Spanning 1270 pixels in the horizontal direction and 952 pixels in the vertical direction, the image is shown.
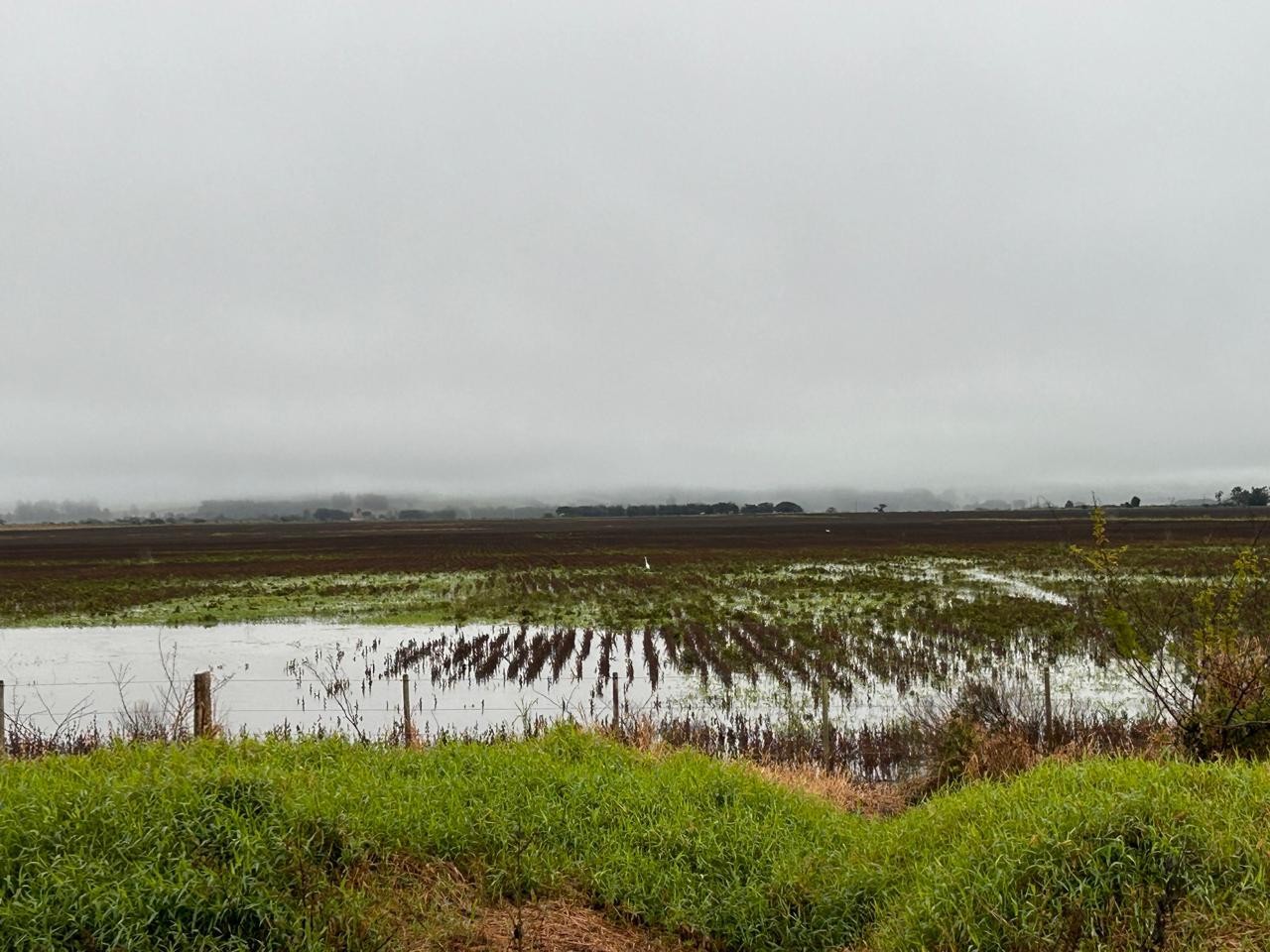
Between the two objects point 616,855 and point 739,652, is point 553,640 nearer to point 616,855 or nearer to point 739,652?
point 739,652

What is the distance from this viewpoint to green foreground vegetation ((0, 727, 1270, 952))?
15.6 feet

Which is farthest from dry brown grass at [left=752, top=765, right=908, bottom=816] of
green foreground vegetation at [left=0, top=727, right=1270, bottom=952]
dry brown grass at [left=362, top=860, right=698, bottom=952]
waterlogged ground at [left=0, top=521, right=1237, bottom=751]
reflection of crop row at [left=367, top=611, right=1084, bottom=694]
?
reflection of crop row at [left=367, top=611, right=1084, bottom=694]

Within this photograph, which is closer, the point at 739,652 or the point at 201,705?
the point at 201,705

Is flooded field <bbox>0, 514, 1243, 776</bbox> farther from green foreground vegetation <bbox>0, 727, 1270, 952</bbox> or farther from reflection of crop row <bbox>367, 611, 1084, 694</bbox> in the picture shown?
green foreground vegetation <bbox>0, 727, 1270, 952</bbox>

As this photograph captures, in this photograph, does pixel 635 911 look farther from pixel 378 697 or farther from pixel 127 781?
pixel 378 697

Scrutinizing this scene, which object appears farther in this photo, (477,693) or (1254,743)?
(477,693)

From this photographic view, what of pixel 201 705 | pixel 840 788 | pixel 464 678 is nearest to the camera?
pixel 201 705

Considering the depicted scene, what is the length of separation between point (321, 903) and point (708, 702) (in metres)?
12.3

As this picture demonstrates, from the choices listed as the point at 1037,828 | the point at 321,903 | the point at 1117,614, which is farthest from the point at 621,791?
the point at 1117,614

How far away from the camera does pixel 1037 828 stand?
18.3 feet

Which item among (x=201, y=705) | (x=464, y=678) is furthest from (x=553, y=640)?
(x=201, y=705)

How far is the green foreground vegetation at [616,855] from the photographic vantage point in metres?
4.74

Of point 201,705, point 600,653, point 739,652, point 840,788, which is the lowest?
point 600,653

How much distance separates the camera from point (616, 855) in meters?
6.43
